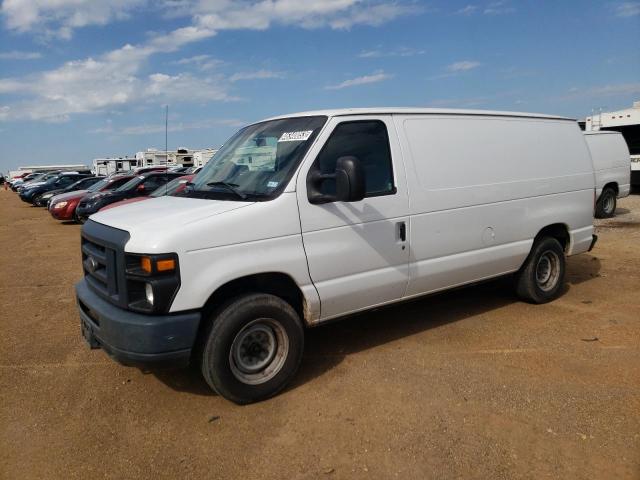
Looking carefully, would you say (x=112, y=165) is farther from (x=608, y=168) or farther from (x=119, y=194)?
(x=608, y=168)

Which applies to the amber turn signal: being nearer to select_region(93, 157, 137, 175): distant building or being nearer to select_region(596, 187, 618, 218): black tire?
select_region(596, 187, 618, 218): black tire

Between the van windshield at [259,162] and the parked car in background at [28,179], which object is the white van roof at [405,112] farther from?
the parked car in background at [28,179]

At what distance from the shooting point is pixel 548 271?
5953 millimetres

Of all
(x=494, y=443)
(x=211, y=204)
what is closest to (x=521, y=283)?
(x=494, y=443)

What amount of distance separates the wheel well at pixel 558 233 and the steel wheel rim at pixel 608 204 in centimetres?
905

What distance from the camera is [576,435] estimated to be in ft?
10.5

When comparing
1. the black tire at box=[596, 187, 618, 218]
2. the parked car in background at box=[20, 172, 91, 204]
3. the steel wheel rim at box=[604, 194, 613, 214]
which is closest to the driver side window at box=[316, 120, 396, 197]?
the black tire at box=[596, 187, 618, 218]

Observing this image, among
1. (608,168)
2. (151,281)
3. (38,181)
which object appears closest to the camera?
(151,281)

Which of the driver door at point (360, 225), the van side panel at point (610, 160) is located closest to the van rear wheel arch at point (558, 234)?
the driver door at point (360, 225)

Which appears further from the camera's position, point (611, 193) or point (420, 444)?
point (611, 193)

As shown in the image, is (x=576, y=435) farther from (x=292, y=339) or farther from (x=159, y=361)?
(x=159, y=361)

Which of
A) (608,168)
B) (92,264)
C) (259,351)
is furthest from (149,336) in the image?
(608,168)

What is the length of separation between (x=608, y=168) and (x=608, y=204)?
101cm

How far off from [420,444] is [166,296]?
1.89 m
